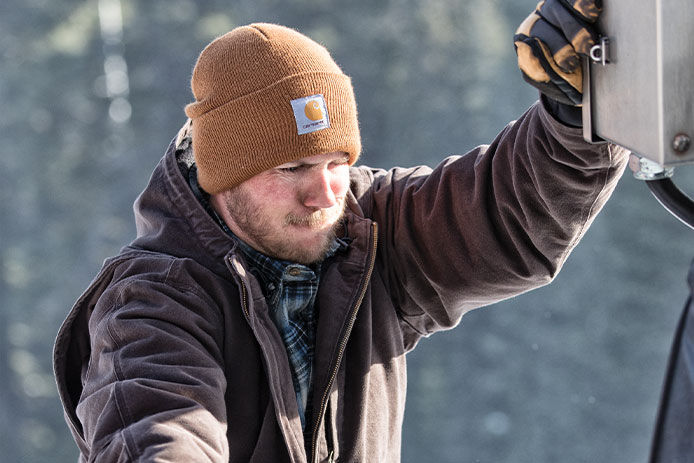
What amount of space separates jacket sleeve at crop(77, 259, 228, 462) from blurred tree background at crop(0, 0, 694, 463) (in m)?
8.17

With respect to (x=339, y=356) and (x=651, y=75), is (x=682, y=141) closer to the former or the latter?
(x=651, y=75)

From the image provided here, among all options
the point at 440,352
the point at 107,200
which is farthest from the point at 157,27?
the point at 440,352

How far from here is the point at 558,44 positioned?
1138 millimetres

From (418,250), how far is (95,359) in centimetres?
65

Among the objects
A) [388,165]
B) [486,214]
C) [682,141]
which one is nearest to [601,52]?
[682,141]

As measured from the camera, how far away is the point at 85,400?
1385 millimetres

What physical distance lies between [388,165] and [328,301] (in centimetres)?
800

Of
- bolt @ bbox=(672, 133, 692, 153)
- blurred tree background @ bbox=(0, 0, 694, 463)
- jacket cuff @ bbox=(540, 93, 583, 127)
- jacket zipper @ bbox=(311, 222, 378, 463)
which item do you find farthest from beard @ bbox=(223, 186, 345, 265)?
blurred tree background @ bbox=(0, 0, 694, 463)

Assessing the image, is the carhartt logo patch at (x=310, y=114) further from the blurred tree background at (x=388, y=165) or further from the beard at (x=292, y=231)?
the blurred tree background at (x=388, y=165)

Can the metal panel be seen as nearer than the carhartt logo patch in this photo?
Yes

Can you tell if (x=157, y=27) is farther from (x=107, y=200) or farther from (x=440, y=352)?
(x=440, y=352)

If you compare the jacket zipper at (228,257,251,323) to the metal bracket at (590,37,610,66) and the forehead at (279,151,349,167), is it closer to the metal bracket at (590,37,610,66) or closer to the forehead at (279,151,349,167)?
the forehead at (279,151,349,167)

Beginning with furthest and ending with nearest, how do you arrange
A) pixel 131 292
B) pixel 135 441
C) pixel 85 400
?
1. pixel 131 292
2. pixel 85 400
3. pixel 135 441

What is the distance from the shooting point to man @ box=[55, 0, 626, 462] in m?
1.47
